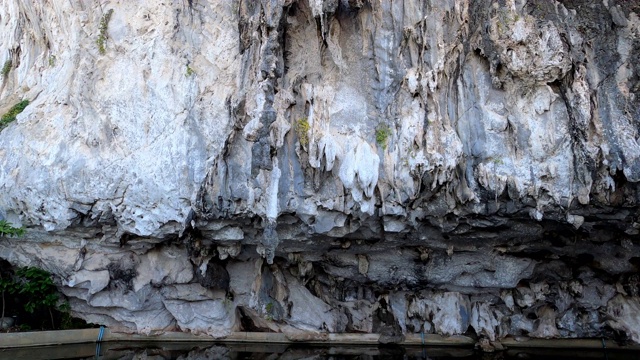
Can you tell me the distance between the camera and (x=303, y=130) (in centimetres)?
903

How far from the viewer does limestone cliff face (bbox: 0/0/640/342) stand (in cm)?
875

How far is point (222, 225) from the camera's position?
381 inches

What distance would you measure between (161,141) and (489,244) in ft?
24.3

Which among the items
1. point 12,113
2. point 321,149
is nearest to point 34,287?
point 12,113

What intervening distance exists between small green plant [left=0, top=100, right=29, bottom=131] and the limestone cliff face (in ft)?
1.27

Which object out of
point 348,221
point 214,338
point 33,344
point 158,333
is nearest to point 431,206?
point 348,221

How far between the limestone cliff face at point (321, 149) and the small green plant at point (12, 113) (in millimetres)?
388

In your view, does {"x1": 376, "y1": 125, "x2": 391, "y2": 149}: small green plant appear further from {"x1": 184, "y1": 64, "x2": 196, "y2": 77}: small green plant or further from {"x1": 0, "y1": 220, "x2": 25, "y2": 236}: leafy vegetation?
{"x1": 0, "y1": 220, "x2": 25, "y2": 236}: leafy vegetation

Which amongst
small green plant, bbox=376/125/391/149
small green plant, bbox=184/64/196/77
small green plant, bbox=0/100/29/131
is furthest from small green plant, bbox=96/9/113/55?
small green plant, bbox=376/125/391/149

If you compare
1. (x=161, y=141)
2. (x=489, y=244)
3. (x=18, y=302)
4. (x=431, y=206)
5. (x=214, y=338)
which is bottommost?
(x=214, y=338)

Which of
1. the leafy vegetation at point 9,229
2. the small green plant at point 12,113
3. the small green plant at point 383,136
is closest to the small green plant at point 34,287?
the leafy vegetation at point 9,229

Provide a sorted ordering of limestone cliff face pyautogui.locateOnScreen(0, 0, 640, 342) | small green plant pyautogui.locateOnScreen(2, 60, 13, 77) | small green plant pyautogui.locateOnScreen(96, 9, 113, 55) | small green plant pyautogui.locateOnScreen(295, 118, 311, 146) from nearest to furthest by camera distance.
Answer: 1. limestone cliff face pyautogui.locateOnScreen(0, 0, 640, 342)
2. small green plant pyautogui.locateOnScreen(295, 118, 311, 146)
3. small green plant pyautogui.locateOnScreen(96, 9, 113, 55)
4. small green plant pyautogui.locateOnScreen(2, 60, 13, 77)

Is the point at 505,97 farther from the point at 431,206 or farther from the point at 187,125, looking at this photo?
the point at 187,125

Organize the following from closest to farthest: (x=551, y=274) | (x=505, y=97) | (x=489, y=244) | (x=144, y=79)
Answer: (x=505, y=97) < (x=144, y=79) < (x=489, y=244) < (x=551, y=274)
